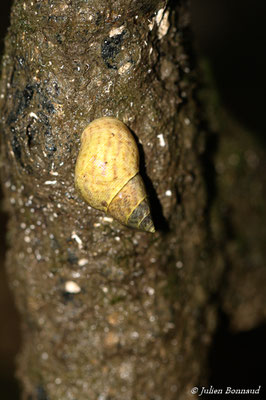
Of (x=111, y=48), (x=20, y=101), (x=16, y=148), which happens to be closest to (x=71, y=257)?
(x=16, y=148)

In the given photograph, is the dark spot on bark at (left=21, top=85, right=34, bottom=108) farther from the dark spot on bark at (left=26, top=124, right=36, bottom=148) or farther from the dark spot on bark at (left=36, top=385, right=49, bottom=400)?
the dark spot on bark at (left=36, top=385, right=49, bottom=400)

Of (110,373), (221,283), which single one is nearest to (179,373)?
(110,373)

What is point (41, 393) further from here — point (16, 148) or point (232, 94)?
point (232, 94)

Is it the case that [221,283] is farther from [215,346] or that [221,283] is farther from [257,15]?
[257,15]

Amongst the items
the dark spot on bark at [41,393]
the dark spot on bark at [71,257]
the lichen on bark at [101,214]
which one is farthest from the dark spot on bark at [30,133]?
the dark spot on bark at [41,393]

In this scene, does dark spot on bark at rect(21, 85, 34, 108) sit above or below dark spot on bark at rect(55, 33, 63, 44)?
below

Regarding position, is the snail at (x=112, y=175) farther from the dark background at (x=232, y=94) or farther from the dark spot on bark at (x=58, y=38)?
the dark background at (x=232, y=94)

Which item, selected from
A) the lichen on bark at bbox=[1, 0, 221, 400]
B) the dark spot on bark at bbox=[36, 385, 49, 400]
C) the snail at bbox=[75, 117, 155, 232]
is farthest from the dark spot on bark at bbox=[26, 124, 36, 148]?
the dark spot on bark at bbox=[36, 385, 49, 400]
